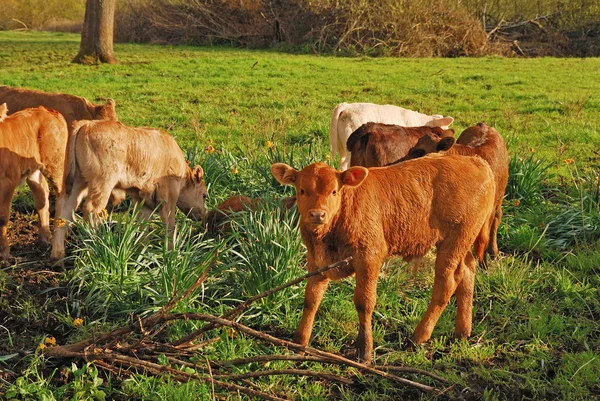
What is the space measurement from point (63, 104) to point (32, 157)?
9.80ft

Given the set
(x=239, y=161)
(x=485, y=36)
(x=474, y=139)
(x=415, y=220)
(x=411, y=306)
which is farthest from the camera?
(x=485, y=36)

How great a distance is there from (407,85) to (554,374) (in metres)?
12.5

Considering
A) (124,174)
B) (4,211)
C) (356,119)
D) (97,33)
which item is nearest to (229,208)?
(124,174)

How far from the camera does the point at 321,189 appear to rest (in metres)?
3.98

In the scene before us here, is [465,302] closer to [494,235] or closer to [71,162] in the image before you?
[494,235]

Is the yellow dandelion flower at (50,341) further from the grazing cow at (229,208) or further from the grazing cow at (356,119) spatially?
the grazing cow at (356,119)

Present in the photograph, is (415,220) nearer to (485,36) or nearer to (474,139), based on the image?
(474,139)

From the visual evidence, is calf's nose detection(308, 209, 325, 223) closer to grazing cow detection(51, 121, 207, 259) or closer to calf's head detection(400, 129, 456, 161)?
grazing cow detection(51, 121, 207, 259)

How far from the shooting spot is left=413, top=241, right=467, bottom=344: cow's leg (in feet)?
14.9

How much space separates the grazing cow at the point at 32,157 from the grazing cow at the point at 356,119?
11.4 feet

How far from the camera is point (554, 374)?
4512 millimetres

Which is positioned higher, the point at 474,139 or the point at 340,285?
the point at 474,139

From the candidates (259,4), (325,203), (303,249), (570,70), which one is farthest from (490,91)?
(259,4)

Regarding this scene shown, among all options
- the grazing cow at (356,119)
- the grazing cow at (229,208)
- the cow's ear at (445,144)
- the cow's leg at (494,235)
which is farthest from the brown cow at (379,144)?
the grazing cow at (356,119)
